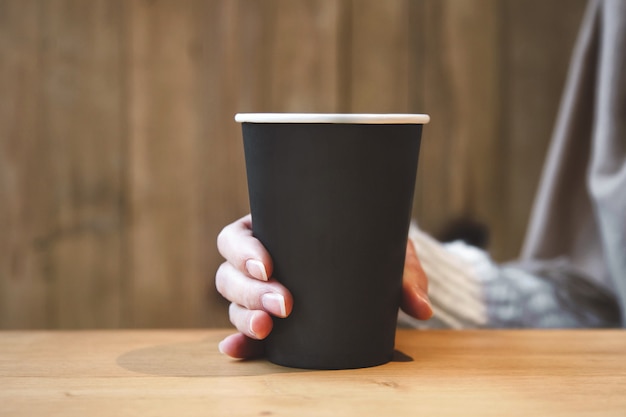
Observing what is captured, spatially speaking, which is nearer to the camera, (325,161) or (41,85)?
(325,161)

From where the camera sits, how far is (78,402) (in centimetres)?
42

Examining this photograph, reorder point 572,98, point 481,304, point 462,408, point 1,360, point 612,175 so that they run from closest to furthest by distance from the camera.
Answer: point 462,408 → point 1,360 → point 481,304 → point 612,175 → point 572,98

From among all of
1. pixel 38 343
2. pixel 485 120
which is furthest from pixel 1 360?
pixel 485 120

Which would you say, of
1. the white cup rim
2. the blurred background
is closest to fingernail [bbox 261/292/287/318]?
the white cup rim

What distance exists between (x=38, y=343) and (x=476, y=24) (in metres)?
1.07

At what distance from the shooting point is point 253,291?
513 millimetres

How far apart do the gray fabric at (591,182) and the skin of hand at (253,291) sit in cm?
50

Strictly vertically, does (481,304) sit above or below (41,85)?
below

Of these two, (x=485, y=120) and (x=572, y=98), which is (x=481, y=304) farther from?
(x=485, y=120)

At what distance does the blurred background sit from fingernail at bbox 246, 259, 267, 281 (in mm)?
915

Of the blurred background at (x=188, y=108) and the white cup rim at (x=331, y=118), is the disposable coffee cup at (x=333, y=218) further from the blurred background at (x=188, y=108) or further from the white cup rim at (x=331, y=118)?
the blurred background at (x=188, y=108)

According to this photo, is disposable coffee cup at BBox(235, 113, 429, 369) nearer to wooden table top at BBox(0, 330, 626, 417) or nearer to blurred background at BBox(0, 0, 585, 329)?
wooden table top at BBox(0, 330, 626, 417)

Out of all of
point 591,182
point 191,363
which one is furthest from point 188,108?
point 191,363

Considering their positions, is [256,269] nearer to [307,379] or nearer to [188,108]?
[307,379]
